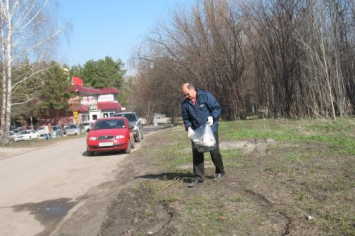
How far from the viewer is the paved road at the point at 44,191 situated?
6.23 metres

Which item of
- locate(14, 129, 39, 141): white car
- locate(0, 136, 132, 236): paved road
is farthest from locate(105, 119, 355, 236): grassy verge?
locate(14, 129, 39, 141): white car

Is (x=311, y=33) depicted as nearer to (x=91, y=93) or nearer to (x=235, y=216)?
(x=235, y=216)

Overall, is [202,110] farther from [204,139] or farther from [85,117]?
[85,117]

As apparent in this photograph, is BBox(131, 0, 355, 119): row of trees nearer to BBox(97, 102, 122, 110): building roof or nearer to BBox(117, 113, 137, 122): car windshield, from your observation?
BBox(117, 113, 137, 122): car windshield

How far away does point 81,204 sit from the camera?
7.19 meters

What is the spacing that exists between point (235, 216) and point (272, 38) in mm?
21305

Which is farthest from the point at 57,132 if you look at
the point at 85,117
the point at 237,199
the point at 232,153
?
the point at 237,199

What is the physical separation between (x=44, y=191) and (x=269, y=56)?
19870mm

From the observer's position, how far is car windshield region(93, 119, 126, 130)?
16359 mm

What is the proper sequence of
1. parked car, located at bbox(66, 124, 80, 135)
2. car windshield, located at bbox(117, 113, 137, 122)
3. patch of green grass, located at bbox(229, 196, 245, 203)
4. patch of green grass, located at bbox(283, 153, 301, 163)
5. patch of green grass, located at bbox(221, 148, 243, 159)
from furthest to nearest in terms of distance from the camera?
parked car, located at bbox(66, 124, 80, 135) < car windshield, located at bbox(117, 113, 137, 122) < patch of green grass, located at bbox(221, 148, 243, 159) < patch of green grass, located at bbox(283, 153, 301, 163) < patch of green grass, located at bbox(229, 196, 245, 203)

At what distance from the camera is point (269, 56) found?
25.5 m

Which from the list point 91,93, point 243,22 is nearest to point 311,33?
Answer: point 243,22

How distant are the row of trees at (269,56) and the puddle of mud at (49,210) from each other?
15.4m

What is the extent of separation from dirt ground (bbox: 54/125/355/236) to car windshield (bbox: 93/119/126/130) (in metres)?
7.47
